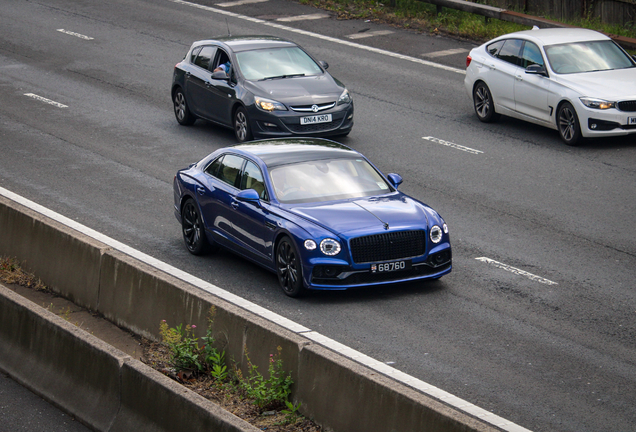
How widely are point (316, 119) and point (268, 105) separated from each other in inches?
33.0

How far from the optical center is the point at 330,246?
10.9 metres

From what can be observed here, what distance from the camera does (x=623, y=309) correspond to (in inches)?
424

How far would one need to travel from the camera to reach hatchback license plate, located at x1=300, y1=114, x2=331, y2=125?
698 inches

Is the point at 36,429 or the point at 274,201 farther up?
the point at 274,201

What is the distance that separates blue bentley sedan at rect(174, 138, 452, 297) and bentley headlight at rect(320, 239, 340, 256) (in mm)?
10

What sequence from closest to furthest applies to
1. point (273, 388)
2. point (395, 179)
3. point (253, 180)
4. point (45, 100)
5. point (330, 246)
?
point (273, 388), point (330, 246), point (253, 180), point (395, 179), point (45, 100)

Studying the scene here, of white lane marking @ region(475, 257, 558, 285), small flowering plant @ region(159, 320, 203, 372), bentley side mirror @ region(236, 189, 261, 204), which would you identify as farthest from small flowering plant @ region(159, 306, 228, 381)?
white lane marking @ region(475, 257, 558, 285)

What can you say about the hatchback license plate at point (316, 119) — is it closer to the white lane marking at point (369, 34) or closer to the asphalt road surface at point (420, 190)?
the asphalt road surface at point (420, 190)

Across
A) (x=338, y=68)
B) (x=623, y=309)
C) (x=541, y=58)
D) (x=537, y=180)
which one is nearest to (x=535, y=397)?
(x=623, y=309)

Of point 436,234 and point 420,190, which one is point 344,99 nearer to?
point 420,190

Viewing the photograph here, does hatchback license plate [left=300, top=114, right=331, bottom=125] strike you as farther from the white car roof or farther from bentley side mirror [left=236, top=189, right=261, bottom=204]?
bentley side mirror [left=236, top=189, right=261, bottom=204]

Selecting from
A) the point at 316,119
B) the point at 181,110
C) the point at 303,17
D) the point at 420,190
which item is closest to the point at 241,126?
the point at 316,119

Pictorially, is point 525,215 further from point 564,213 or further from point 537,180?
point 537,180

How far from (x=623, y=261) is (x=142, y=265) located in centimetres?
574
